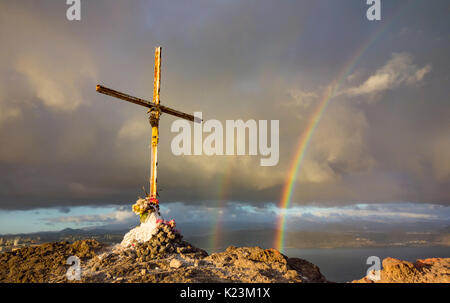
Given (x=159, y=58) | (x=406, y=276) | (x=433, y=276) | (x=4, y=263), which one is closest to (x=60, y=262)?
(x=4, y=263)

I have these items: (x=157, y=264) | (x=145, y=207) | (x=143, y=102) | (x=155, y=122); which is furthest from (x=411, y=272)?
(x=143, y=102)

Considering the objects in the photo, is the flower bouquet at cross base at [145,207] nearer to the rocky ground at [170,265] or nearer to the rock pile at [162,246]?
the rock pile at [162,246]

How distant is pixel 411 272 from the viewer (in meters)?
13.6

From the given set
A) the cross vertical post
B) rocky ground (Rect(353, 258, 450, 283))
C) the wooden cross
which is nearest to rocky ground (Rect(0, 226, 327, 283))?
rocky ground (Rect(353, 258, 450, 283))

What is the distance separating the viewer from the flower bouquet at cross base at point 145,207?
18.5 metres

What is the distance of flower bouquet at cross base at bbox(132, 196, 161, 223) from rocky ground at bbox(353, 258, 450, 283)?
41.7 ft

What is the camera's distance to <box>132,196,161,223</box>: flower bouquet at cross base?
18.5 metres

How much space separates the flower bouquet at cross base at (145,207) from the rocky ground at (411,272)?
500 inches

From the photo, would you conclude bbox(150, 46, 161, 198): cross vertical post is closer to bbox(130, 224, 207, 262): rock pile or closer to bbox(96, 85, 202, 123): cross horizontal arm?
bbox(96, 85, 202, 123): cross horizontal arm

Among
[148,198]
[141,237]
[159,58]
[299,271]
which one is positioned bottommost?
[299,271]
